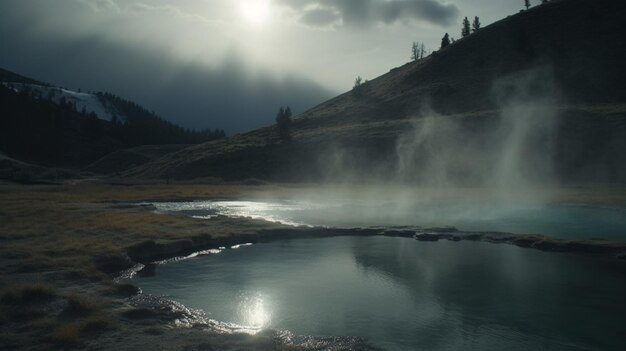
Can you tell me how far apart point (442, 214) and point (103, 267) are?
4143 centimetres

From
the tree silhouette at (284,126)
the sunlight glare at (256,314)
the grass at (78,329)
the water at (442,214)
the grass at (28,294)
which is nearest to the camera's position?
the grass at (78,329)

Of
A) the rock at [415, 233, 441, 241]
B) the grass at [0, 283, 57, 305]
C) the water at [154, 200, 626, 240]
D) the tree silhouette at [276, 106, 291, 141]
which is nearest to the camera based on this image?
the grass at [0, 283, 57, 305]

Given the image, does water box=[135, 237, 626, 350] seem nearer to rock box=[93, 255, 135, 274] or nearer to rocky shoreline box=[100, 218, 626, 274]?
rocky shoreline box=[100, 218, 626, 274]

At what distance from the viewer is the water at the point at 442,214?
1858 inches

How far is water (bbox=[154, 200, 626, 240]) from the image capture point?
47.2m

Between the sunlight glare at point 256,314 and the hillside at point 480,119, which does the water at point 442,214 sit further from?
the hillside at point 480,119

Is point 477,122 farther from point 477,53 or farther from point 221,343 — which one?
point 221,343

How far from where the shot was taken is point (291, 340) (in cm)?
1834

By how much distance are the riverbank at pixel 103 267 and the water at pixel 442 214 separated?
588cm

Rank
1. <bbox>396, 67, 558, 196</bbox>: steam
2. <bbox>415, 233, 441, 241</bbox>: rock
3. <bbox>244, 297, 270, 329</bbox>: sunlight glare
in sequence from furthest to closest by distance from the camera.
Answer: <bbox>396, 67, 558, 196</bbox>: steam → <bbox>415, 233, 441, 241</bbox>: rock → <bbox>244, 297, 270, 329</bbox>: sunlight glare

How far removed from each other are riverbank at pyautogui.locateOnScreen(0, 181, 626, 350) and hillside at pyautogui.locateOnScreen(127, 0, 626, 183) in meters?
68.0

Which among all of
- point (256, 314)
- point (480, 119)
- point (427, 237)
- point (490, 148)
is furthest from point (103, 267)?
point (480, 119)


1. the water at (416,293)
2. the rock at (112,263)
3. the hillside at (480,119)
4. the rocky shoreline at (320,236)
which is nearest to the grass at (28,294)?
the water at (416,293)

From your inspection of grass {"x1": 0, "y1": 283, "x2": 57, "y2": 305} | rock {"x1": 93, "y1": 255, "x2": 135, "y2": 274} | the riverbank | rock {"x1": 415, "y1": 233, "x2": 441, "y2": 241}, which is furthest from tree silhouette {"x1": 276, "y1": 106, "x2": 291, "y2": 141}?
grass {"x1": 0, "y1": 283, "x2": 57, "y2": 305}
